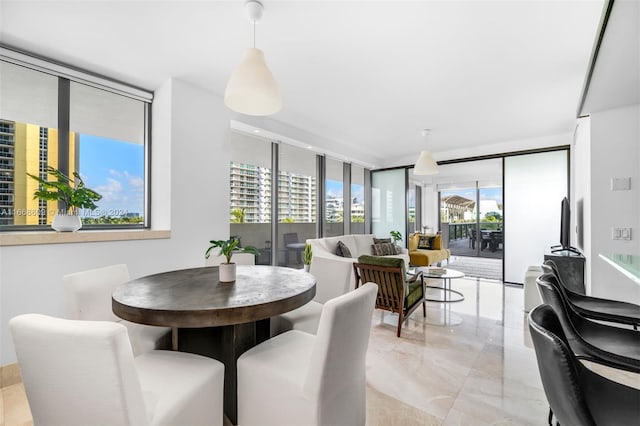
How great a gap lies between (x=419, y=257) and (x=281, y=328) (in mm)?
4808

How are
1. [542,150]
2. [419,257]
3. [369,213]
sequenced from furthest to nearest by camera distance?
[369,213]
[419,257]
[542,150]

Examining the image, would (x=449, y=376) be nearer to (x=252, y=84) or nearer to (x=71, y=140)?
(x=252, y=84)

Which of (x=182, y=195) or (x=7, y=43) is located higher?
(x=7, y=43)

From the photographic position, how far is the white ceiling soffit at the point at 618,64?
1647 millimetres

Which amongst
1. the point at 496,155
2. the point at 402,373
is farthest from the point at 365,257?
the point at 496,155

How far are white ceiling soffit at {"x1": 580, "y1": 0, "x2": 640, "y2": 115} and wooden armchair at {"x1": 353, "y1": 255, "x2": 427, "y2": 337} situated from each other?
221cm

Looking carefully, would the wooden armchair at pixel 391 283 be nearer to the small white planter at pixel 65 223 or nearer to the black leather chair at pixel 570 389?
the black leather chair at pixel 570 389

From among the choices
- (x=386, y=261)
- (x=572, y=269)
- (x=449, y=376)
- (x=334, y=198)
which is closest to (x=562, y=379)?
(x=449, y=376)

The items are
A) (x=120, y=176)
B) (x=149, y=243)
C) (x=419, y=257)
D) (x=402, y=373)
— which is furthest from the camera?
(x=419, y=257)

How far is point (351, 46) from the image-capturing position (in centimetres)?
244

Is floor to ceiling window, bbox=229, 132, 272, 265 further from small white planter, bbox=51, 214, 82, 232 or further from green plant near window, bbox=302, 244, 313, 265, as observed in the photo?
small white planter, bbox=51, 214, 82, 232

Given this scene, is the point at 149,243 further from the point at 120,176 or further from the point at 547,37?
the point at 547,37

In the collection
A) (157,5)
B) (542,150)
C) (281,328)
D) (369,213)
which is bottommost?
(281,328)

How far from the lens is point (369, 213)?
6922 mm
